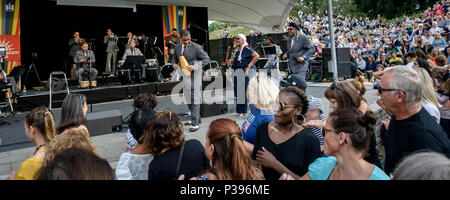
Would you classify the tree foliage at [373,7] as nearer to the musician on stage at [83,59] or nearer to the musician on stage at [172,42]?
the musician on stage at [172,42]

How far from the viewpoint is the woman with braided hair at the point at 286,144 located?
2318 mm

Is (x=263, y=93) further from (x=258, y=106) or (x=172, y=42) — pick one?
(x=172, y=42)

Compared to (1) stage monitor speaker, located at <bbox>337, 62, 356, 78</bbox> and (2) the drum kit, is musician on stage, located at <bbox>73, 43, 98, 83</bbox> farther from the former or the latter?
(1) stage monitor speaker, located at <bbox>337, 62, 356, 78</bbox>

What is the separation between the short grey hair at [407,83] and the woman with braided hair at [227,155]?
1.02 metres

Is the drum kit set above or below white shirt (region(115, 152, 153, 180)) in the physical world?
above

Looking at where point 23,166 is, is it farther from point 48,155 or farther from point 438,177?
point 438,177

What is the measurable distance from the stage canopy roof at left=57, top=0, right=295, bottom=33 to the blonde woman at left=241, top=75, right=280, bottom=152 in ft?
38.3

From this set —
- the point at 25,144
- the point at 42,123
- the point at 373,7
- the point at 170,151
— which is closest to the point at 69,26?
the point at 25,144

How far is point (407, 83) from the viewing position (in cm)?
219

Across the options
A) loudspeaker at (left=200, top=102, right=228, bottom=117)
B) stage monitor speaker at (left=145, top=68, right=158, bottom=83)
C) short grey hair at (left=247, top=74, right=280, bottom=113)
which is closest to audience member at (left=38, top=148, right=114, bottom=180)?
short grey hair at (left=247, top=74, right=280, bottom=113)

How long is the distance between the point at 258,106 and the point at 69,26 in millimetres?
13754

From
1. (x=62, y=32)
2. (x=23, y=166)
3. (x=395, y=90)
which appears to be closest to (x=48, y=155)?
(x=23, y=166)

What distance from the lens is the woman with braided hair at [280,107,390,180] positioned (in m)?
1.77

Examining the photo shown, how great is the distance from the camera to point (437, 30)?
55.6 feet
